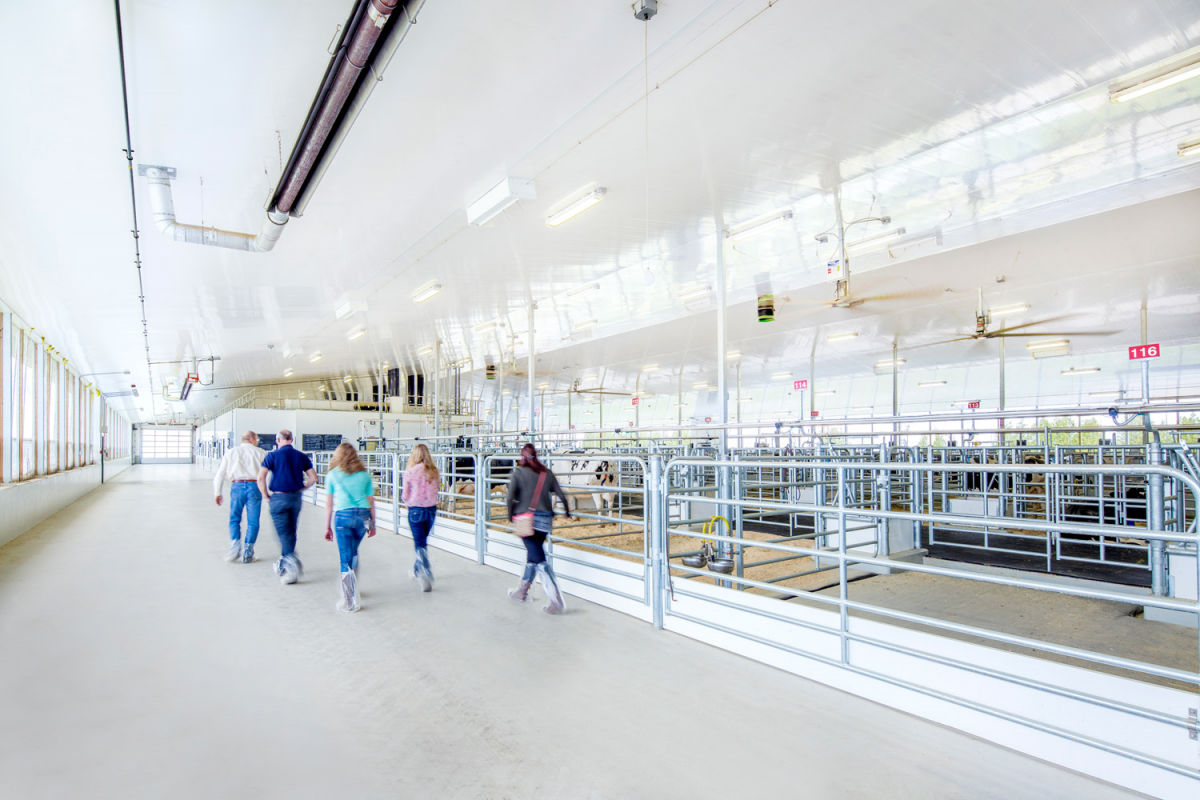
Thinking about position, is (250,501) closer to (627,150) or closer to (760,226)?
(627,150)

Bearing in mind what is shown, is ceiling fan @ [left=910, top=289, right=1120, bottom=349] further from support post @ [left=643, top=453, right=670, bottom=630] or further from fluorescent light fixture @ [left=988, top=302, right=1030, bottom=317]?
support post @ [left=643, top=453, right=670, bottom=630]

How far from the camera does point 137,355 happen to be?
728 inches

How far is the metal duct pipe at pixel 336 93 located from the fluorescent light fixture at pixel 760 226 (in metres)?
5.63

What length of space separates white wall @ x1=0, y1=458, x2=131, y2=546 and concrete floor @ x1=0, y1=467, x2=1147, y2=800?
203 inches

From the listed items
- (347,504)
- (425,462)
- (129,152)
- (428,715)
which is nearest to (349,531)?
(347,504)

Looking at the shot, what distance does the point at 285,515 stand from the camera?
5.84 meters

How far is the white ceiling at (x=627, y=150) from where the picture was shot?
4457 mm

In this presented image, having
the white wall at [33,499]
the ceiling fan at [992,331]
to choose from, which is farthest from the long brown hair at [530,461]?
the white wall at [33,499]

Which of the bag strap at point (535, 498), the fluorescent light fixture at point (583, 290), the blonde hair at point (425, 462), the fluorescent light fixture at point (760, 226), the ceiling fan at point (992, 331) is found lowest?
the bag strap at point (535, 498)

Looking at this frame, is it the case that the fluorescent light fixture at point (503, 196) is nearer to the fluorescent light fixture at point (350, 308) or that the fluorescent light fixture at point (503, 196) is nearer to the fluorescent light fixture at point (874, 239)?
the fluorescent light fixture at point (874, 239)

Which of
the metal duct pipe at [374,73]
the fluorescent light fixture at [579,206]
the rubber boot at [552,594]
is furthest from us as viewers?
the fluorescent light fixture at [579,206]

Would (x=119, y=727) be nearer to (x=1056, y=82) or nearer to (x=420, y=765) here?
(x=420, y=765)

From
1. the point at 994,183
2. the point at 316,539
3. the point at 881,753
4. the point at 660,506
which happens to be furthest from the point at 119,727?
the point at 994,183

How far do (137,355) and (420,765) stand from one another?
2136cm
